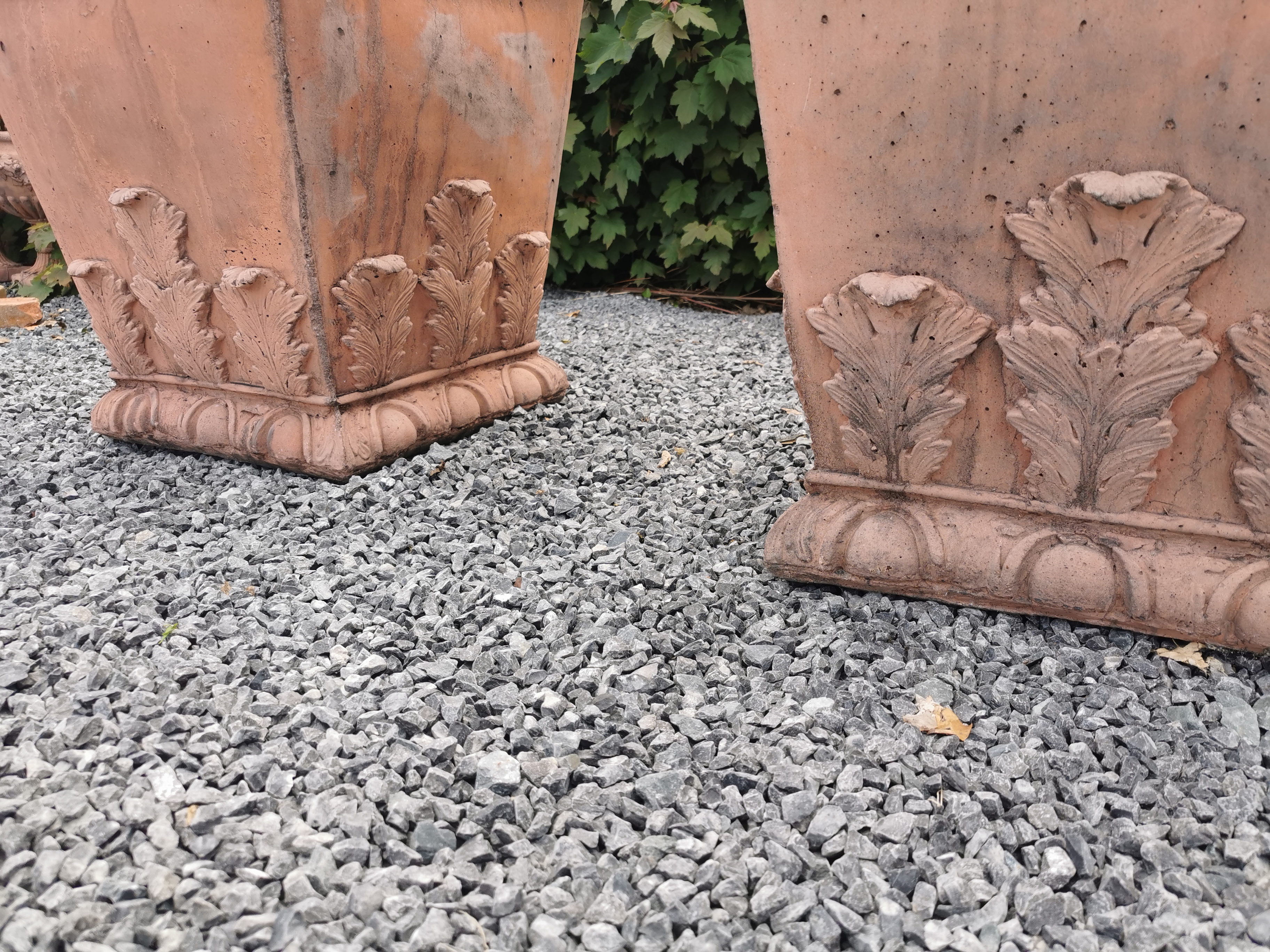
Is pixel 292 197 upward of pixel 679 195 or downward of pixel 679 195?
upward

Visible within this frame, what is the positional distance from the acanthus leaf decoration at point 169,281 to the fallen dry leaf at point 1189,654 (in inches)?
84.2

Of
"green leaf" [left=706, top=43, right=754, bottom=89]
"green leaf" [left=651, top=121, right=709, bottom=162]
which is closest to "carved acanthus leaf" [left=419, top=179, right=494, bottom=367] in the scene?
"green leaf" [left=706, top=43, right=754, bottom=89]

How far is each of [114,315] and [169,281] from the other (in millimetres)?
258

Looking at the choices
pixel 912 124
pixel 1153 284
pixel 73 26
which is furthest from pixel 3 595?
pixel 1153 284

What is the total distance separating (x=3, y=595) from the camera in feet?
5.55

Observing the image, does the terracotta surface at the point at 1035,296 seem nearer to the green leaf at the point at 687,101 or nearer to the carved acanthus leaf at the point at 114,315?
the carved acanthus leaf at the point at 114,315

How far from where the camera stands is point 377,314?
218 cm

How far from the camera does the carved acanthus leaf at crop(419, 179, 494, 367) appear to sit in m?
2.29

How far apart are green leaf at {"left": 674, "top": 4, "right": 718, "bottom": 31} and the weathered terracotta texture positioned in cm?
312

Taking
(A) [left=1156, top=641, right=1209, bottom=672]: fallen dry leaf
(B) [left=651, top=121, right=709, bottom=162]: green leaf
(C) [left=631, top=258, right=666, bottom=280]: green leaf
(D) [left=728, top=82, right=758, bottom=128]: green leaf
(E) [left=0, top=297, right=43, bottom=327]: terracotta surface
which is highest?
(D) [left=728, top=82, right=758, bottom=128]: green leaf

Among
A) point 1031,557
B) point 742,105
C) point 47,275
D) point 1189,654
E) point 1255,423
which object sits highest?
point 742,105

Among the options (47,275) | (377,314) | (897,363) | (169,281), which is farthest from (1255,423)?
(47,275)

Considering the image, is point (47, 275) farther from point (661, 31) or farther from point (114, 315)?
point (661, 31)

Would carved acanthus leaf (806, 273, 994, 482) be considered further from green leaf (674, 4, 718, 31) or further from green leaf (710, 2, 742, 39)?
green leaf (710, 2, 742, 39)
